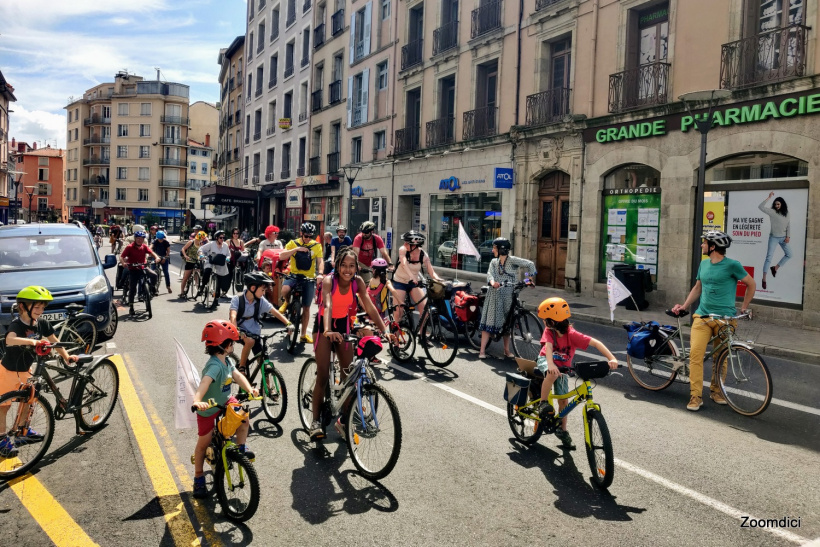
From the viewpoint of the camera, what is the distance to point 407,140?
2589 centimetres

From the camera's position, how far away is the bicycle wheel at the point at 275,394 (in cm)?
579

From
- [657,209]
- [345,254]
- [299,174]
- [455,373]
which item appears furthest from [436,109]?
[345,254]

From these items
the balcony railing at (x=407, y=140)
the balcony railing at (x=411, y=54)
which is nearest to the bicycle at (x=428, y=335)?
the balcony railing at (x=407, y=140)

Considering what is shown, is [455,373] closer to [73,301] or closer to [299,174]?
[73,301]

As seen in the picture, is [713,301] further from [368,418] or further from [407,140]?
[407,140]

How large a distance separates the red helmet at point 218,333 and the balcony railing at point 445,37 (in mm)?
20458

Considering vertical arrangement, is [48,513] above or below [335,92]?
below

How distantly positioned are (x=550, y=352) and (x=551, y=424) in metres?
0.57

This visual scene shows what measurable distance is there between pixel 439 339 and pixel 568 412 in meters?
3.32

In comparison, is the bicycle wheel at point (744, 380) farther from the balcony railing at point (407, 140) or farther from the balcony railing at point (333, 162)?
the balcony railing at point (333, 162)

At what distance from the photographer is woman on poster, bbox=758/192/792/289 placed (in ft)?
40.9

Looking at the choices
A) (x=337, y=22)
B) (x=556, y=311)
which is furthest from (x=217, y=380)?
(x=337, y=22)

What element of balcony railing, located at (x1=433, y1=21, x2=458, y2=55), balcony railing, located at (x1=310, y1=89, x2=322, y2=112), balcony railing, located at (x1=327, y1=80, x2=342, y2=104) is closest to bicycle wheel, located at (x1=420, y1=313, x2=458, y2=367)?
balcony railing, located at (x1=433, y1=21, x2=458, y2=55)

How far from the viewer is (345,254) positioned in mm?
5449
